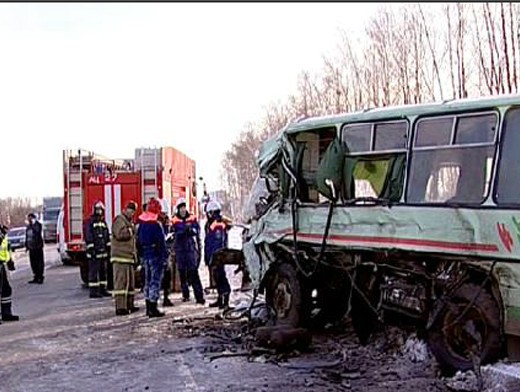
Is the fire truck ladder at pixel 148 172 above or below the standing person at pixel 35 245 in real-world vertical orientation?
above

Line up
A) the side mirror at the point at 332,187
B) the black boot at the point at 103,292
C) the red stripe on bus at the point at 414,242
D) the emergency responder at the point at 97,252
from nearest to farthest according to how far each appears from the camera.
A: the red stripe on bus at the point at 414,242
the side mirror at the point at 332,187
the emergency responder at the point at 97,252
the black boot at the point at 103,292

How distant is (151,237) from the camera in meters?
13.1

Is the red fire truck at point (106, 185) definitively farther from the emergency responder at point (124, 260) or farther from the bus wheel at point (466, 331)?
the bus wheel at point (466, 331)

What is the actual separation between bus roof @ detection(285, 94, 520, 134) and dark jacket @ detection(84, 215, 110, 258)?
22.3 feet

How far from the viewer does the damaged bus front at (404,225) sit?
7.41m

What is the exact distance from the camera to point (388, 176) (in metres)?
8.78

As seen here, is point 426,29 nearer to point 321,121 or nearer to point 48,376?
point 321,121

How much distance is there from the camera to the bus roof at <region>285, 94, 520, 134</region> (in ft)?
24.8

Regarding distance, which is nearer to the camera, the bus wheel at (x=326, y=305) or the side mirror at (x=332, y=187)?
the side mirror at (x=332, y=187)

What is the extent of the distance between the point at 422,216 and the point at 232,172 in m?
60.1

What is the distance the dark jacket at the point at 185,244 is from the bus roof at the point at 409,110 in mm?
4192

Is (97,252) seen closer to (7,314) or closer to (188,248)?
(188,248)

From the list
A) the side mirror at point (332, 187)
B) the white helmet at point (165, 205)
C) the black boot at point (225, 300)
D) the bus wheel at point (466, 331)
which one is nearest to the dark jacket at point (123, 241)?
the black boot at point (225, 300)

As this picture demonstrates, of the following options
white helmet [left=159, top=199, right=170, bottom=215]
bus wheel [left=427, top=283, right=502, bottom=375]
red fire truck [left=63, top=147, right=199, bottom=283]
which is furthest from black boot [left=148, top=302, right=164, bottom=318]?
red fire truck [left=63, top=147, right=199, bottom=283]
